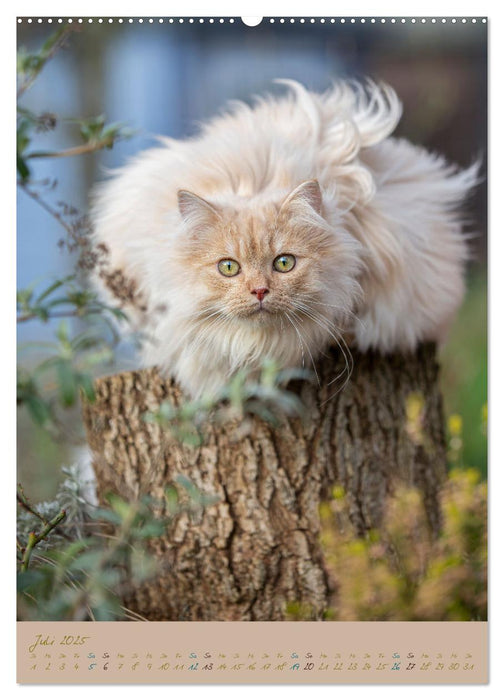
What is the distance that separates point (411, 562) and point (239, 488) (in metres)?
0.46

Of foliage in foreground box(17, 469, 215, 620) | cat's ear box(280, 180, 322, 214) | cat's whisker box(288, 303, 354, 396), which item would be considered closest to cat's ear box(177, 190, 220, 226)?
cat's ear box(280, 180, 322, 214)

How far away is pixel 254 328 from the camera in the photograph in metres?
1.53

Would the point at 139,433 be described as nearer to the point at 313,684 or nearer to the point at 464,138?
the point at 313,684

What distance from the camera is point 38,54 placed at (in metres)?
1.54

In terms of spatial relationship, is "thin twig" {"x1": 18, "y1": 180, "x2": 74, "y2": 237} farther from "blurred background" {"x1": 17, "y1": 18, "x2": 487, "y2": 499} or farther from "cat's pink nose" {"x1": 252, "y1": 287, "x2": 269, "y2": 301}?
"cat's pink nose" {"x1": 252, "y1": 287, "x2": 269, "y2": 301}

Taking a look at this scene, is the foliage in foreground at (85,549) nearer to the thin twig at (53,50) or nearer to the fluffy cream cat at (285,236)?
the fluffy cream cat at (285,236)

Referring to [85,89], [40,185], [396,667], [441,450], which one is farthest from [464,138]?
[396,667]

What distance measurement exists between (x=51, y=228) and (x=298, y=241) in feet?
1.93

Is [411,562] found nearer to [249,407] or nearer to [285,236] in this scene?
[249,407]

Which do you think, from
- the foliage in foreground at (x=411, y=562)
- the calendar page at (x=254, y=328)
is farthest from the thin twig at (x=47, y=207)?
the foliage in foreground at (x=411, y=562)

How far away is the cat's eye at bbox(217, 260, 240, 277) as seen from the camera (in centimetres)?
148

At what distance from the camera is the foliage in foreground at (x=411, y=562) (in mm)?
1664

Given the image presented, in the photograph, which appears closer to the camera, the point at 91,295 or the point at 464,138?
the point at 91,295

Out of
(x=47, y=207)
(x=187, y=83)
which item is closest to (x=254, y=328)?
(x=47, y=207)
